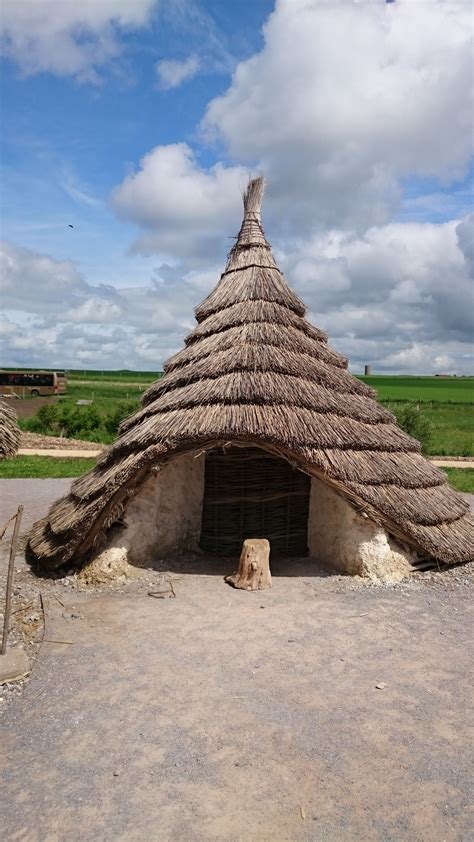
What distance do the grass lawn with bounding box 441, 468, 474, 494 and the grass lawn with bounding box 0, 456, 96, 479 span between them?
11.9 metres

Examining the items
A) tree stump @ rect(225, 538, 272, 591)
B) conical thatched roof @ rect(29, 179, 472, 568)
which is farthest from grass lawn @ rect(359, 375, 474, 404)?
tree stump @ rect(225, 538, 272, 591)

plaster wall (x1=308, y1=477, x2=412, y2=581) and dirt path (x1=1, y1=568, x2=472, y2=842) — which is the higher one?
plaster wall (x1=308, y1=477, x2=412, y2=581)

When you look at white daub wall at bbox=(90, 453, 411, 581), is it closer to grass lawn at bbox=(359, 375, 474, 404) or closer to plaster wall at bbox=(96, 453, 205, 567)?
plaster wall at bbox=(96, 453, 205, 567)

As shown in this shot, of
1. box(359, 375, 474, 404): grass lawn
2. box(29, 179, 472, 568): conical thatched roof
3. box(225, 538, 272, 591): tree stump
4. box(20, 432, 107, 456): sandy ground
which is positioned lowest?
box(225, 538, 272, 591): tree stump

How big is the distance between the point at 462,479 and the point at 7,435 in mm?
16825

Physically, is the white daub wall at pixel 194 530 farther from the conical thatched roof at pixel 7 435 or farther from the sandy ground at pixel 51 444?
the sandy ground at pixel 51 444

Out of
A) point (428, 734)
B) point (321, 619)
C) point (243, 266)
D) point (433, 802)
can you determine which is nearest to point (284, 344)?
point (243, 266)

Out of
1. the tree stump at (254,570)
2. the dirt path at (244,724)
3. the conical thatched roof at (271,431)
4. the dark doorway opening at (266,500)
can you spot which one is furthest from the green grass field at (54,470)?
the dirt path at (244,724)

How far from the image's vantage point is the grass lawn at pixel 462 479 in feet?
60.6

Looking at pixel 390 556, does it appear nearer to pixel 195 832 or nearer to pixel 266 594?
pixel 266 594

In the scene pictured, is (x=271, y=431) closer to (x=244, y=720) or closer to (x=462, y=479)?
(x=244, y=720)

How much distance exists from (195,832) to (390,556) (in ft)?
19.9

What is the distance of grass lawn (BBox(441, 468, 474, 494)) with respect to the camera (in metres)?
18.5

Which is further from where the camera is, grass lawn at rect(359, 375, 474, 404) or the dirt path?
grass lawn at rect(359, 375, 474, 404)
